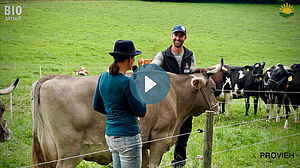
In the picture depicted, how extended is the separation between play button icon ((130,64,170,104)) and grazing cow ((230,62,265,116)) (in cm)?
823

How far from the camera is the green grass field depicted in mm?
18219

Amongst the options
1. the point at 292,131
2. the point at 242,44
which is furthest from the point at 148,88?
the point at 242,44

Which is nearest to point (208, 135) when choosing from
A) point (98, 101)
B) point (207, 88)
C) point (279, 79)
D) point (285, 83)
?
point (98, 101)

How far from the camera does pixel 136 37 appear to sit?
33156mm

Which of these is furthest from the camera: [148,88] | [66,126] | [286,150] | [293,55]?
[293,55]

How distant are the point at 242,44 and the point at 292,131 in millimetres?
24685

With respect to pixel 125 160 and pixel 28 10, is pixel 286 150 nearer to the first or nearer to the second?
pixel 125 160

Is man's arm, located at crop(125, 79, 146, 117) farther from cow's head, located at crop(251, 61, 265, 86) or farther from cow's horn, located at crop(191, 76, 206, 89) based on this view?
cow's head, located at crop(251, 61, 265, 86)

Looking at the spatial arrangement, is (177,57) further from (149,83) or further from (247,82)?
(247,82)

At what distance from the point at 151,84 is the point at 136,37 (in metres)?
28.1


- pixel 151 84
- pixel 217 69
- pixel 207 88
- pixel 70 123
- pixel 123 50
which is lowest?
pixel 70 123

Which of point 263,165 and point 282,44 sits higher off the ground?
point 282,44

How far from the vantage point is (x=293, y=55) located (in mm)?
30984

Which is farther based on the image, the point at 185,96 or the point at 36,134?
the point at 185,96
